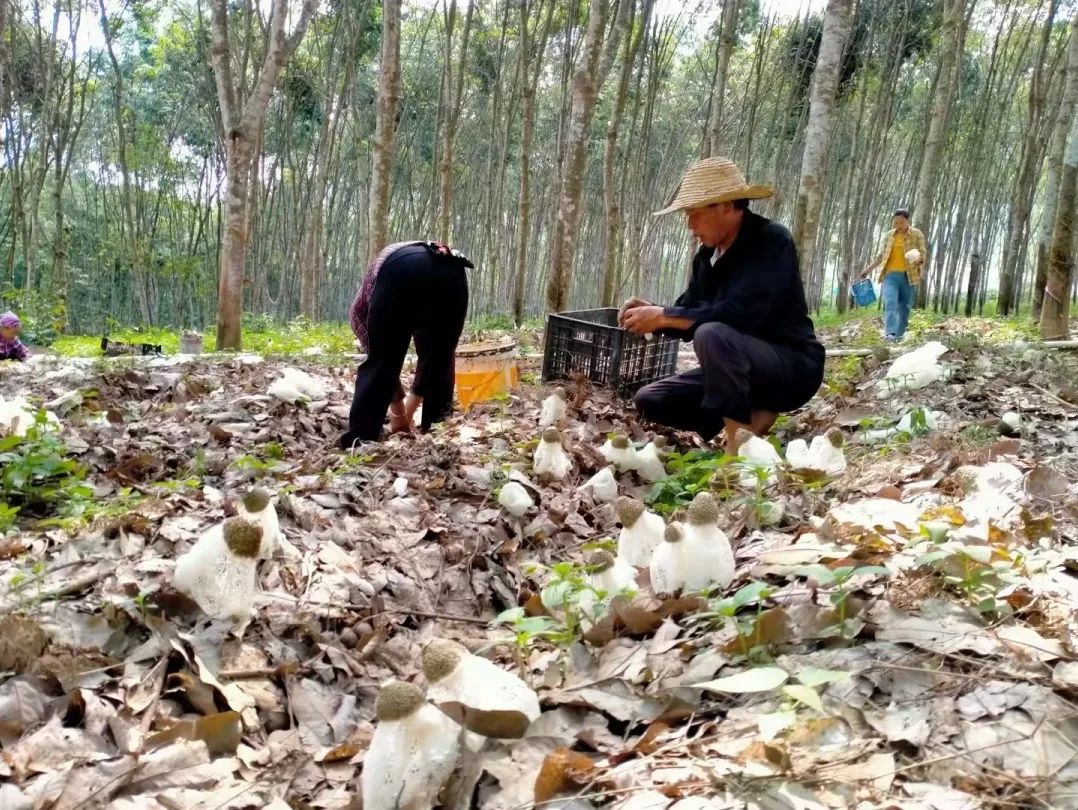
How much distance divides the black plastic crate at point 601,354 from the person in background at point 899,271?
5.11 m

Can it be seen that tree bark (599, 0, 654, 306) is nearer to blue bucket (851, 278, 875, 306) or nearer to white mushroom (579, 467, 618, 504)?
blue bucket (851, 278, 875, 306)

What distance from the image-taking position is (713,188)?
3.44 meters

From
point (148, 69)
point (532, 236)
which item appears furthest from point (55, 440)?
point (532, 236)

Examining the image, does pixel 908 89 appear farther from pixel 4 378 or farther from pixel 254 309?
pixel 4 378

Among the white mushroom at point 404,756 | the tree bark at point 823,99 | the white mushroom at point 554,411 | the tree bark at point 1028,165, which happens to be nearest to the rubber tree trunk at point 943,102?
the tree bark at point 1028,165

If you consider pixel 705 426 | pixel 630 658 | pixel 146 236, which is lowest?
pixel 630 658

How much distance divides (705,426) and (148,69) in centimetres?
1921

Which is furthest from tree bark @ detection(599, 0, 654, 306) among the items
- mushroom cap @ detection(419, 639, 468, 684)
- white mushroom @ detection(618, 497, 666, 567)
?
mushroom cap @ detection(419, 639, 468, 684)

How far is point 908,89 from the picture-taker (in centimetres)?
2064

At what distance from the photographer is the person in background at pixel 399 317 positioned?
386 centimetres

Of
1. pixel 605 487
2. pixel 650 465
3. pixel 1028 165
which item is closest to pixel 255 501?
pixel 605 487

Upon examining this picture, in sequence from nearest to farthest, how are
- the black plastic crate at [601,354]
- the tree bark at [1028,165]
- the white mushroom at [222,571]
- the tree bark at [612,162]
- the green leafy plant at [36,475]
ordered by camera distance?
the white mushroom at [222,571] → the green leafy plant at [36,475] → the black plastic crate at [601,354] → the tree bark at [612,162] → the tree bark at [1028,165]

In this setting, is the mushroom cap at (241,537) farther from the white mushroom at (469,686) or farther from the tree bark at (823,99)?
the tree bark at (823,99)

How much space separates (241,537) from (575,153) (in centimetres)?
635
